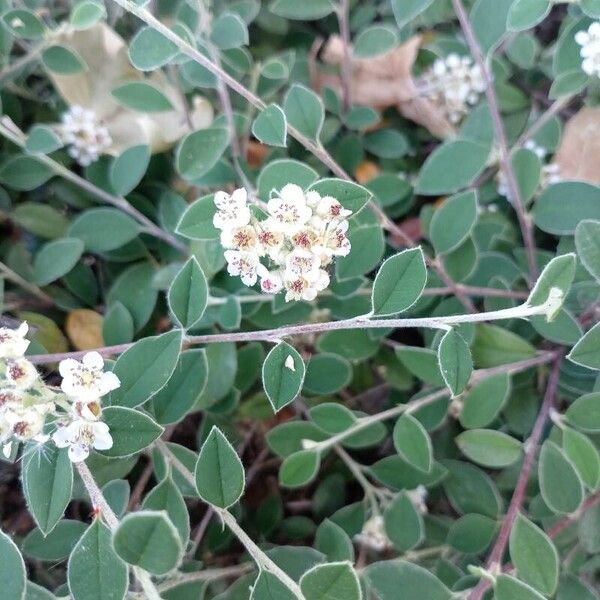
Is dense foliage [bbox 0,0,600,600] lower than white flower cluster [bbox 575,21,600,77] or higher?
lower

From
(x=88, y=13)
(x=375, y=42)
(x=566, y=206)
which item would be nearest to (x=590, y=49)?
(x=566, y=206)

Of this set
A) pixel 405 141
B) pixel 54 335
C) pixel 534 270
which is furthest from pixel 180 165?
pixel 534 270

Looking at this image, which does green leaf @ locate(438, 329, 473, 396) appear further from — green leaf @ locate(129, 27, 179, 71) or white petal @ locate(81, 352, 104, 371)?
green leaf @ locate(129, 27, 179, 71)

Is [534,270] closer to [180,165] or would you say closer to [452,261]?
[452,261]

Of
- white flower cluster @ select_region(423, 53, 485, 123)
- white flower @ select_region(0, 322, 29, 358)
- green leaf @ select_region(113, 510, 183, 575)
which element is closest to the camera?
green leaf @ select_region(113, 510, 183, 575)

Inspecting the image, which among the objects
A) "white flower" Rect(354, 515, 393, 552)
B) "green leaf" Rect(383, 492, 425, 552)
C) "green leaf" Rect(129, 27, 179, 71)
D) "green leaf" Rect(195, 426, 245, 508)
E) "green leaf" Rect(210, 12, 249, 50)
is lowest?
"white flower" Rect(354, 515, 393, 552)

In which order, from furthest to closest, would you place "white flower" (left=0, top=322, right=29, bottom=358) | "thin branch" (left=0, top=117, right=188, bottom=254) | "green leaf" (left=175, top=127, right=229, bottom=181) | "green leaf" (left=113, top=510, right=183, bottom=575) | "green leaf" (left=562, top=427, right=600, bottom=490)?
"thin branch" (left=0, top=117, right=188, bottom=254)
"green leaf" (left=175, top=127, right=229, bottom=181)
"green leaf" (left=562, top=427, right=600, bottom=490)
"white flower" (left=0, top=322, right=29, bottom=358)
"green leaf" (left=113, top=510, right=183, bottom=575)

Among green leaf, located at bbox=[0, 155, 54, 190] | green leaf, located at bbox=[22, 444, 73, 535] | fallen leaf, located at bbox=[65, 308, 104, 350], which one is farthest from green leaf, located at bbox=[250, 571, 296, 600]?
green leaf, located at bbox=[0, 155, 54, 190]

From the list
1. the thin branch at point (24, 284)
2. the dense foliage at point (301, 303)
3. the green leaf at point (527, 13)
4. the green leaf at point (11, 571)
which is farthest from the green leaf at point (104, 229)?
the green leaf at point (527, 13)
